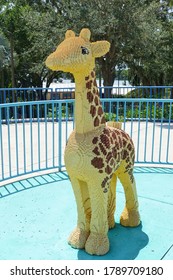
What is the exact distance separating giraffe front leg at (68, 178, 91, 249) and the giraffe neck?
1.71 ft

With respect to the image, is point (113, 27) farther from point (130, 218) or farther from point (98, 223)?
point (98, 223)

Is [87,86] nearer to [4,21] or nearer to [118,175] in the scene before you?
[118,175]

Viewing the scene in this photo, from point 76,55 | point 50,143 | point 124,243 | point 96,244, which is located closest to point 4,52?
point 50,143

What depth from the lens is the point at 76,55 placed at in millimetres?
2518

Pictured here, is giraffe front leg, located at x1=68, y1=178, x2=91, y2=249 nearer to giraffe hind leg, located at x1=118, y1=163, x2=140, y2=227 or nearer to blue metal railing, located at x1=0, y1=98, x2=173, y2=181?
giraffe hind leg, located at x1=118, y1=163, x2=140, y2=227

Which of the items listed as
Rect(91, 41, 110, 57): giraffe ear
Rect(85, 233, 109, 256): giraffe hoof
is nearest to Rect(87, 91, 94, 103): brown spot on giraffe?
Rect(91, 41, 110, 57): giraffe ear

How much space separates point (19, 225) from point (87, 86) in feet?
6.03

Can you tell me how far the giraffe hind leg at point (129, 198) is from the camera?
327 cm

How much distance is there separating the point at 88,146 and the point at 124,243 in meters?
1.17

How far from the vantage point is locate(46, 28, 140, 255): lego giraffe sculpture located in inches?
101

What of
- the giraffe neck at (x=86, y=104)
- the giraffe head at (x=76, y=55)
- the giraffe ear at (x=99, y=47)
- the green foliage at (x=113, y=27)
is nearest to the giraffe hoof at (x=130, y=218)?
the giraffe neck at (x=86, y=104)

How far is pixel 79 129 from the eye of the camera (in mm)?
2787

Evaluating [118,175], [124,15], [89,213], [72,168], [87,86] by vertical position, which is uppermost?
[124,15]
